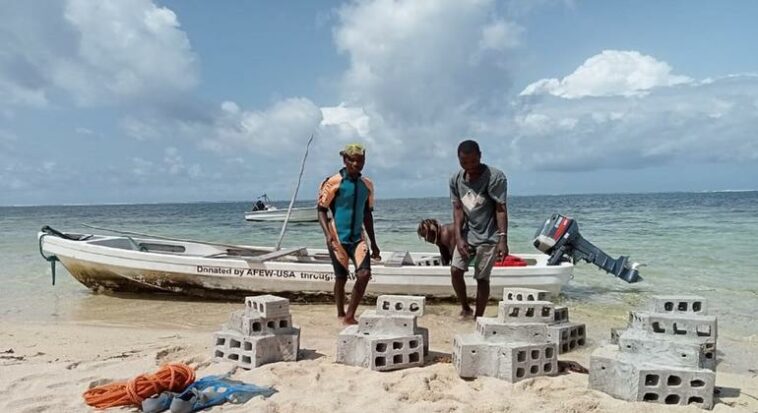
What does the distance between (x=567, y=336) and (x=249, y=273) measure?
478 cm

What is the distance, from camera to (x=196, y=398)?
3.57 m

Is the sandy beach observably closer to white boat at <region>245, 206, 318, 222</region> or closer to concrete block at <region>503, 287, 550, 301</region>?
concrete block at <region>503, 287, 550, 301</region>

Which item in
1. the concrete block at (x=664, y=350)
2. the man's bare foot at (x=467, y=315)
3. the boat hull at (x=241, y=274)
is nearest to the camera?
the concrete block at (x=664, y=350)

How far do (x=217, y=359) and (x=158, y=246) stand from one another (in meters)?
6.73

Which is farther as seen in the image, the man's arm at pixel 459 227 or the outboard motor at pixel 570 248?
the outboard motor at pixel 570 248

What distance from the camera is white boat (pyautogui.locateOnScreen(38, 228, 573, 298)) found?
303 inches

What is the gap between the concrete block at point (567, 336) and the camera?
483cm

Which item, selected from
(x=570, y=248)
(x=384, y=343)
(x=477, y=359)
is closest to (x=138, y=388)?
(x=384, y=343)

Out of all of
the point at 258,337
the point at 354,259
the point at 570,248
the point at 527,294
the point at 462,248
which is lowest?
the point at 258,337

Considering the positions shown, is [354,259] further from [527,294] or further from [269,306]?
[527,294]

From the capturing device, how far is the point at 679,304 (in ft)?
14.6

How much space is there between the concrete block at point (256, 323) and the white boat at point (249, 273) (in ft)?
10.5

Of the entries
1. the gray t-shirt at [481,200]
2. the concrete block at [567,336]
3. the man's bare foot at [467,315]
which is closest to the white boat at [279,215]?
the man's bare foot at [467,315]

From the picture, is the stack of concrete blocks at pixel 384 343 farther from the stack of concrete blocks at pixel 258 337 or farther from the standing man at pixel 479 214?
the standing man at pixel 479 214
